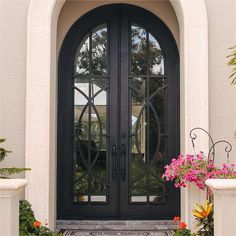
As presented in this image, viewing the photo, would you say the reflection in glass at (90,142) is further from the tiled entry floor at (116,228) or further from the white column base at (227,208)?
the white column base at (227,208)

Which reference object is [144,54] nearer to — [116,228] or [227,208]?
[116,228]

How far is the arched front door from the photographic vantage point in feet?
22.8

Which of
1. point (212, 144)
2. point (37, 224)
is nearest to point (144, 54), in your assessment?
point (212, 144)

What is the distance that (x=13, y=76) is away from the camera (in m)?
6.10

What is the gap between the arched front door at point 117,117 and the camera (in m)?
6.94

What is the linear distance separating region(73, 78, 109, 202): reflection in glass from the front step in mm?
370

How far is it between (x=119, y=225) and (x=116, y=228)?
0.45ft

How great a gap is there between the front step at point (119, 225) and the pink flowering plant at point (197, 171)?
3.78ft

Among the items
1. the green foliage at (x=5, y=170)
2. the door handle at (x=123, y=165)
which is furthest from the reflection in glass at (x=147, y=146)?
the green foliage at (x=5, y=170)

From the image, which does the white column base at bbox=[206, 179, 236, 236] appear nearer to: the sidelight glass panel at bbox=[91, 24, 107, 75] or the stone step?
the stone step

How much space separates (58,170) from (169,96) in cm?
212

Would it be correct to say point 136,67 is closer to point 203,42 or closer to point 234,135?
point 203,42

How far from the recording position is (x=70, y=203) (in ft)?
22.8

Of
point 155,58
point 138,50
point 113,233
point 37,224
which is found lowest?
point 113,233
